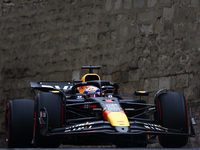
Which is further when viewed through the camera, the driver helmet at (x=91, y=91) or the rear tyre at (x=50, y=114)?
the driver helmet at (x=91, y=91)

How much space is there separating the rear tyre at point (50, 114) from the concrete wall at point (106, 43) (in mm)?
4574

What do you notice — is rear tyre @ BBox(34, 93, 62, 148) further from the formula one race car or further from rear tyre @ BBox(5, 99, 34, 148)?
rear tyre @ BBox(5, 99, 34, 148)

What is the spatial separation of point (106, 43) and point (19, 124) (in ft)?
A: 20.6

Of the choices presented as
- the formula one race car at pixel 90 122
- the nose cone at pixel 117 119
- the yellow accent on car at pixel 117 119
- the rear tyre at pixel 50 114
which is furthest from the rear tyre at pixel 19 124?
the yellow accent on car at pixel 117 119

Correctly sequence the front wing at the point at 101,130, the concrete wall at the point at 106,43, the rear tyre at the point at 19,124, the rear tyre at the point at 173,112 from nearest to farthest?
the front wing at the point at 101,130, the rear tyre at the point at 173,112, the rear tyre at the point at 19,124, the concrete wall at the point at 106,43

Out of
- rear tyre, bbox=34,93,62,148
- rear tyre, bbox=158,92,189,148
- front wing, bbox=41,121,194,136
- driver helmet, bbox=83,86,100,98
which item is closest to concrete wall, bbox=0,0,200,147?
driver helmet, bbox=83,86,100,98

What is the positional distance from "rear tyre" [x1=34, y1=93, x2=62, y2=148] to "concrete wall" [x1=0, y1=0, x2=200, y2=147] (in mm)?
4574

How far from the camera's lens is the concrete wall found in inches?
431

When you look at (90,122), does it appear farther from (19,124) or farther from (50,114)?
(19,124)

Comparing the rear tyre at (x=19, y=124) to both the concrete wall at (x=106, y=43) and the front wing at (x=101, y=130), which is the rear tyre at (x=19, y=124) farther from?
the concrete wall at (x=106, y=43)

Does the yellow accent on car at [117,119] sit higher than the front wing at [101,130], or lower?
higher

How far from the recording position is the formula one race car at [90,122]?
5930 millimetres

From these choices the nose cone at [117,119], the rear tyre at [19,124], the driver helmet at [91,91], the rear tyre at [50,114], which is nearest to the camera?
the nose cone at [117,119]

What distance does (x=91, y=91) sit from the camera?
781 centimetres
